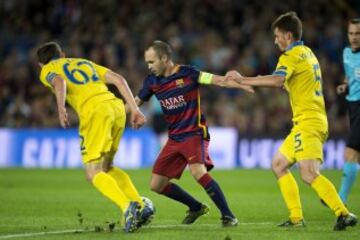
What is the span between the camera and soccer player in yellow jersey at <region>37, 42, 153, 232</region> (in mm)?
8594

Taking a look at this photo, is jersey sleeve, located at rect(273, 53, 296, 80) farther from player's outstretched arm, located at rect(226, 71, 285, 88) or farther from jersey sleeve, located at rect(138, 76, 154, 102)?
jersey sleeve, located at rect(138, 76, 154, 102)

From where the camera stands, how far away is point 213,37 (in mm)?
23703

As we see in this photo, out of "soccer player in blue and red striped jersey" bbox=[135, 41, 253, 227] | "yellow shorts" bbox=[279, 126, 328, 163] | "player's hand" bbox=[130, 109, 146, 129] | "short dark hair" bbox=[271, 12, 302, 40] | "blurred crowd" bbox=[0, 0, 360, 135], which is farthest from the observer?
"blurred crowd" bbox=[0, 0, 360, 135]

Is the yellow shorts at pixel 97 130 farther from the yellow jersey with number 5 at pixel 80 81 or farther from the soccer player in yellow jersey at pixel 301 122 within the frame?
the soccer player in yellow jersey at pixel 301 122

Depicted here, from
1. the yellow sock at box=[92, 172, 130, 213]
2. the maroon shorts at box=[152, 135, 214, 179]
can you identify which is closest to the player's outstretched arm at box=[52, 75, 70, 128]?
the yellow sock at box=[92, 172, 130, 213]

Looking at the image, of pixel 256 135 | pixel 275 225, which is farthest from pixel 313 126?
pixel 256 135

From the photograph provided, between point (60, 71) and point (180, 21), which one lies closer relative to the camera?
point (60, 71)

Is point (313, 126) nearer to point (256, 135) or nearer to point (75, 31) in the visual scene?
point (256, 135)

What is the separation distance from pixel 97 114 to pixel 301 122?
2.09 m

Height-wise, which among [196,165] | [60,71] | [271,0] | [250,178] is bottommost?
[250,178]

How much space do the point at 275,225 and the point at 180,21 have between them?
1557cm

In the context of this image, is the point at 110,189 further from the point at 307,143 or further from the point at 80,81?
the point at 307,143

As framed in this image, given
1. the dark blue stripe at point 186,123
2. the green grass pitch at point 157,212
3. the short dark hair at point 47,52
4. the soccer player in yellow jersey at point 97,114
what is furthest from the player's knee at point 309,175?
the short dark hair at point 47,52

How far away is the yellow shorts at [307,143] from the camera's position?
29.0ft
